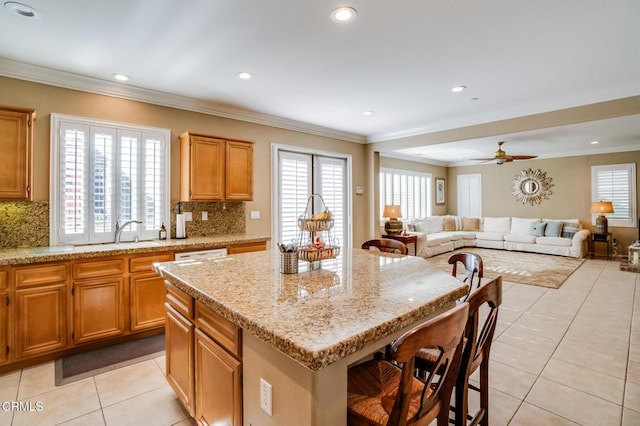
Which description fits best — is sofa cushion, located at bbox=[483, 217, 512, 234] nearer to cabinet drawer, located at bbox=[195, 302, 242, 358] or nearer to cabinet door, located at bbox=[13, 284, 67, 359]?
cabinet drawer, located at bbox=[195, 302, 242, 358]

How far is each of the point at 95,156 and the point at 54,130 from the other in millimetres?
397

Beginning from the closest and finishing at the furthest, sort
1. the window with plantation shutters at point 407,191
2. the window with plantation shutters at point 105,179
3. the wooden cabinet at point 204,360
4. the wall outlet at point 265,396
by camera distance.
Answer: the wall outlet at point 265,396 < the wooden cabinet at point 204,360 < the window with plantation shutters at point 105,179 < the window with plantation shutters at point 407,191

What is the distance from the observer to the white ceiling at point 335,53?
86.8 inches

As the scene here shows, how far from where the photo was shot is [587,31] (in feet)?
8.07

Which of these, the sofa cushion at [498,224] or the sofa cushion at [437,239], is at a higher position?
the sofa cushion at [498,224]

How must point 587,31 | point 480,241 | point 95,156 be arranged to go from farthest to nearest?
point 480,241 < point 95,156 < point 587,31

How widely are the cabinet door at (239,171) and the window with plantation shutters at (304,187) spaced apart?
72 cm

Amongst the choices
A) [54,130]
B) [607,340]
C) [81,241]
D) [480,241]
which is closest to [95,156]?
[54,130]

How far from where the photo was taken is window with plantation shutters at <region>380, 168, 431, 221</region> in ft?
26.9

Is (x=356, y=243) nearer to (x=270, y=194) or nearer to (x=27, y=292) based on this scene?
(x=270, y=194)

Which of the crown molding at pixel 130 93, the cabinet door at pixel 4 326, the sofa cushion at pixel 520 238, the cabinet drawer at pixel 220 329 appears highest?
the crown molding at pixel 130 93

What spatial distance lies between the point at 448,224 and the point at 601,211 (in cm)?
336

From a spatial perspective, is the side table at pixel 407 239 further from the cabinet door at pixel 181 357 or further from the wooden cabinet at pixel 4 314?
the wooden cabinet at pixel 4 314

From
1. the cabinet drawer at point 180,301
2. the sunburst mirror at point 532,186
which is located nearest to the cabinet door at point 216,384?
the cabinet drawer at point 180,301
